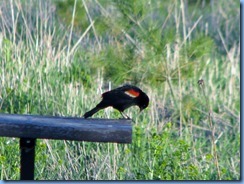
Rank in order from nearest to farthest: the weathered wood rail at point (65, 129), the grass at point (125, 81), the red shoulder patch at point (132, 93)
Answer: the weathered wood rail at point (65, 129)
the red shoulder patch at point (132, 93)
the grass at point (125, 81)

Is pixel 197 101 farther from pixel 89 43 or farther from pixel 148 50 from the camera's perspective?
pixel 89 43

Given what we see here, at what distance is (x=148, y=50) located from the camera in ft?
21.7

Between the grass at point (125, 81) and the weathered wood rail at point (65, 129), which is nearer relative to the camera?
the weathered wood rail at point (65, 129)

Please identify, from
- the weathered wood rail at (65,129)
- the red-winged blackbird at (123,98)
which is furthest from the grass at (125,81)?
the weathered wood rail at (65,129)

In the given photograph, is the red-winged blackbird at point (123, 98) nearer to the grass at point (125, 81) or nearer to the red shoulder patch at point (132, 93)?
the red shoulder patch at point (132, 93)

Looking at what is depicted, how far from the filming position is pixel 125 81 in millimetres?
6566

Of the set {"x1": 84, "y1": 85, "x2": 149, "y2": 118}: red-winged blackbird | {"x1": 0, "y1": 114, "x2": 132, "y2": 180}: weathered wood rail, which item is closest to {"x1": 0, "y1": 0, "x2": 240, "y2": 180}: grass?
{"x1": 84, "y1": 85, "x2": 149, "y2": 118}: red-winged blackbird

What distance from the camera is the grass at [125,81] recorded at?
200 inches

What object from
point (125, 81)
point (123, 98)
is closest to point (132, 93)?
point (123, 98)

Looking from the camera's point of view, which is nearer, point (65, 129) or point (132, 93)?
point (65, 129)

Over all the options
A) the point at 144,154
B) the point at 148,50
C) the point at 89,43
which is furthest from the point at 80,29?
the point at 144,154

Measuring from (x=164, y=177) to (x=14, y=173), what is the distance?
0.97 m

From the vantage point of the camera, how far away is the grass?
5.09 meters

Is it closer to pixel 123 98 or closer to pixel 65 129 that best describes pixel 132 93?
pixel 123 98
